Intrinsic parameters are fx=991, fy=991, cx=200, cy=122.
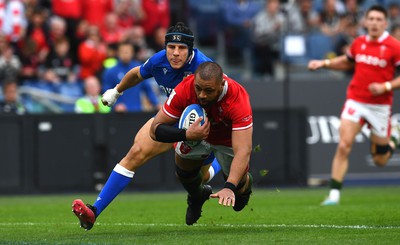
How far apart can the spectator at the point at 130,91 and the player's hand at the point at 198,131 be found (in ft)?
29.5

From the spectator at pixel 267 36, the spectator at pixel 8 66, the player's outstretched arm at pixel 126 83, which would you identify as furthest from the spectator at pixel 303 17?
the player's outstretched arm at pixel 126 83

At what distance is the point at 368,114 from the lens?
1435cm

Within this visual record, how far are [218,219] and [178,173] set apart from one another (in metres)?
1.42

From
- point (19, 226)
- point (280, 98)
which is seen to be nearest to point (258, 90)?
point (280, 98)

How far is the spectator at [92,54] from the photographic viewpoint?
66.6ft

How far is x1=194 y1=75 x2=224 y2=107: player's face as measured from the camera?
→ 29.6 feet

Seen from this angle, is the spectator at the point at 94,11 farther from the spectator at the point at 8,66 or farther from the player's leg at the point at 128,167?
the player's leg at the point at 128,167

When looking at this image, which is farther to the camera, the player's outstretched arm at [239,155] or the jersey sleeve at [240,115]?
the jersey sleeve at [240,115]

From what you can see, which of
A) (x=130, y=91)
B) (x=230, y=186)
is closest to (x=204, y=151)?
(x=230, y=186)

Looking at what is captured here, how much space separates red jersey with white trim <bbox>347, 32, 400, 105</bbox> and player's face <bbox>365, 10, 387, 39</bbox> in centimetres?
9

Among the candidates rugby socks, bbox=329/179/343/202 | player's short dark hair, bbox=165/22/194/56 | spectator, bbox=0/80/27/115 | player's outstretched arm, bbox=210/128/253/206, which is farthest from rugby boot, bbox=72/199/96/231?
spectator, bbox=0/80/27/115

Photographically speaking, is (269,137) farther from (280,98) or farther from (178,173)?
(178,173)

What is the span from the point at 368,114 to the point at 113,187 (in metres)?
5.44

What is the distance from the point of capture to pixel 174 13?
22750 millimetres
